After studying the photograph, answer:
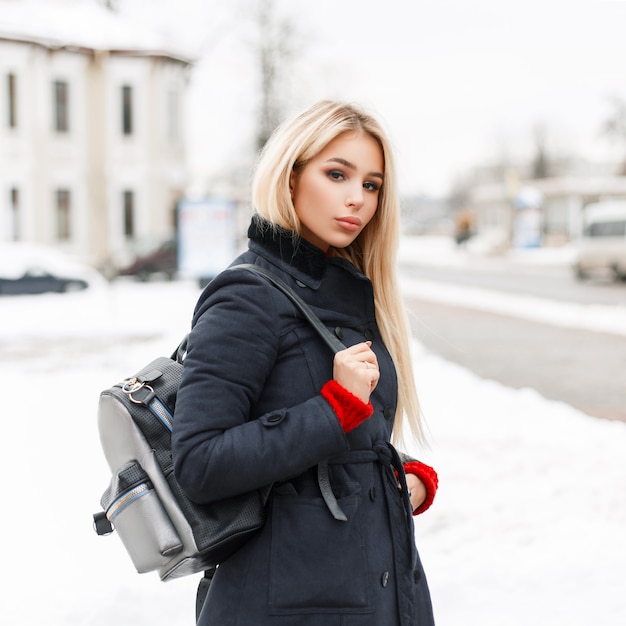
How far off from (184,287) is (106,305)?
521 cm

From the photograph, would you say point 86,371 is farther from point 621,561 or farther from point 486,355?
point 621,561

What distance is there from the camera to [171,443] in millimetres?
1701

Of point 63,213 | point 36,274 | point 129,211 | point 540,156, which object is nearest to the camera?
point 36,274

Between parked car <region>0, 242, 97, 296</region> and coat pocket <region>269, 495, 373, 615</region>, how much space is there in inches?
825

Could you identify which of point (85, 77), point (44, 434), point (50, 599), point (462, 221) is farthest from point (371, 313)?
point (462, 221)

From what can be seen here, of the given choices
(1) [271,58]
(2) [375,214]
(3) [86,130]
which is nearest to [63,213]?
(3) [86,130]

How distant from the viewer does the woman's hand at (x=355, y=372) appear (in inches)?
67.4

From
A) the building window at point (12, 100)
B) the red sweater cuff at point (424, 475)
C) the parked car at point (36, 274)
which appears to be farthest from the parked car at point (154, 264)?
the red sweater cuff at point (424, 475)

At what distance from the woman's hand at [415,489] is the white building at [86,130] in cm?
2802

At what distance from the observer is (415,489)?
6.64 feet

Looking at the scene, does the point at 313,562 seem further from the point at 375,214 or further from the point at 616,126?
the point at 616,126

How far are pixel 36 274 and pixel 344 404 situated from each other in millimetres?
21026

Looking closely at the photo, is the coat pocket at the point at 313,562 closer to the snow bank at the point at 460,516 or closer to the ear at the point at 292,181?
the ear at the point at 292,181

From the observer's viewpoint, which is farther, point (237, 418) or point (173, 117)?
point (173, 117)
